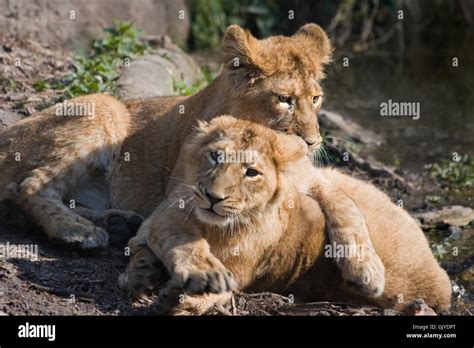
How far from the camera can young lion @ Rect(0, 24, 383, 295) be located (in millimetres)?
7453

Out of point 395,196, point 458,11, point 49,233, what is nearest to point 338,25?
point 458,11

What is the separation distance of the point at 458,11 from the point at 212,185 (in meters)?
13.1

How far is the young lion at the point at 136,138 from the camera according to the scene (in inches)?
293

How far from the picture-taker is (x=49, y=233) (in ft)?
24.6

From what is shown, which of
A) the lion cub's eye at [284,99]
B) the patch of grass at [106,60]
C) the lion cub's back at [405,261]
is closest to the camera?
the lion cub's back at [405,261]

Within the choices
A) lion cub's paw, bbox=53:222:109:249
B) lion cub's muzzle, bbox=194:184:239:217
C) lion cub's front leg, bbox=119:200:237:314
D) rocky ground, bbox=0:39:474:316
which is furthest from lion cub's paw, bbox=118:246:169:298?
lion cub's paw, bbox=53:222:109:249

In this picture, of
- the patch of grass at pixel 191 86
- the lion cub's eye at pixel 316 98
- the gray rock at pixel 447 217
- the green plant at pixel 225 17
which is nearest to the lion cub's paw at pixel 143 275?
the lion cub's eye at pixel 316 98

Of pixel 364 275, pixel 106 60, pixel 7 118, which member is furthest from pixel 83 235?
pixel 106 60

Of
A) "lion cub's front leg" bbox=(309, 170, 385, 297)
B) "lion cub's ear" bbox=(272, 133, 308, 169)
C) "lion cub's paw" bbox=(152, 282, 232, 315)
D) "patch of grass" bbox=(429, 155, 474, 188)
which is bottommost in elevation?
"lion cub's paw" bbox=(152, 282, 232, 315)

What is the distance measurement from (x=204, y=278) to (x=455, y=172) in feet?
19.3

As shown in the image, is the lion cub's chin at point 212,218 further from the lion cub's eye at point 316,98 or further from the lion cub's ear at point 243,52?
the lion cub's eye at point 316,98

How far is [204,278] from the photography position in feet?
19.7

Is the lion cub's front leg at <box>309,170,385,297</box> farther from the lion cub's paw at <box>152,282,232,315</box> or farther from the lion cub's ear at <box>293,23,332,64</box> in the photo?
the lion cub's ear at <box>293,23,332,64</box>

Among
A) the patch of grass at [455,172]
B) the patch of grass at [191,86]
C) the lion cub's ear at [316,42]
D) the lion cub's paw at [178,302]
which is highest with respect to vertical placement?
the patch of grass at [191,86]
